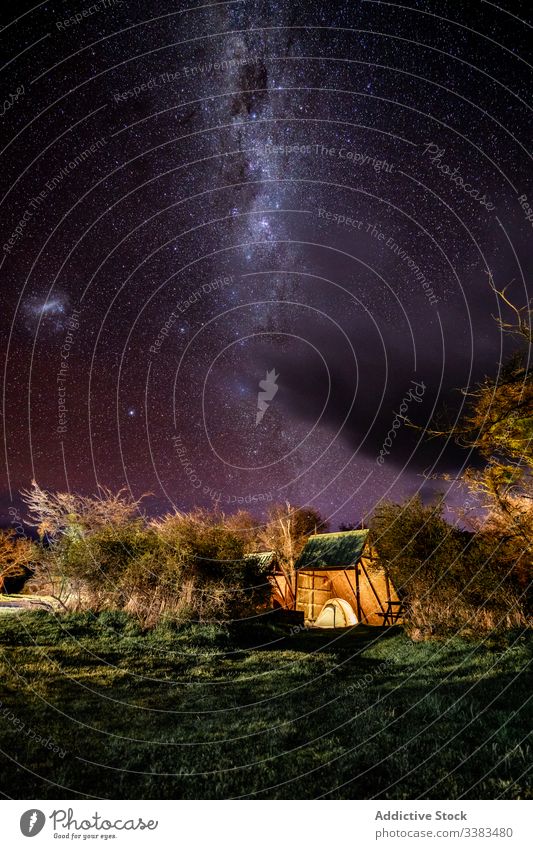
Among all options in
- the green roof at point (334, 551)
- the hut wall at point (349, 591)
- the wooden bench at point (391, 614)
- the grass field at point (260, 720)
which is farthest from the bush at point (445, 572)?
the green roof at point (334, 551)

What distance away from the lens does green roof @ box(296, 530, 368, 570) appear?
3031 cm

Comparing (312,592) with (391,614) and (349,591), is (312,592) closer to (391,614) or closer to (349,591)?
(349,591)

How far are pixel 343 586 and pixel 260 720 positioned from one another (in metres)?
24.1

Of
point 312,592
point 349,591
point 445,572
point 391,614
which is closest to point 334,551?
point 349,591

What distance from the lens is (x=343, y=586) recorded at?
103 ft

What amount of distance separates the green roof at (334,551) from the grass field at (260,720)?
45.7 feet

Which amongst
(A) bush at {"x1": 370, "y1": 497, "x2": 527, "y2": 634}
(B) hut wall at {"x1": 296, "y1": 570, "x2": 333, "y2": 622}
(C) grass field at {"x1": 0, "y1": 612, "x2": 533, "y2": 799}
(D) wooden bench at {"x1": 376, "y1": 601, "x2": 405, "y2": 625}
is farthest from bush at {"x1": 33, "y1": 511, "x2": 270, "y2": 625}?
(B) hut wall at {"x1": 296, "y1": 570, "x2": 333, "y2": 622}

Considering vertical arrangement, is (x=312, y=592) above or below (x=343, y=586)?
below

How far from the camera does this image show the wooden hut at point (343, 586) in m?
28.3

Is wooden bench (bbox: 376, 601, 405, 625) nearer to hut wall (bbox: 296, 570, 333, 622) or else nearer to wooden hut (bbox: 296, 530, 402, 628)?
wooden hut (bbox: 296, 530, 402, 628)

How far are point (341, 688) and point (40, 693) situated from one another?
7.64 m

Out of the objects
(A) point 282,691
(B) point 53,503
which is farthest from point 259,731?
(B) point 53,503

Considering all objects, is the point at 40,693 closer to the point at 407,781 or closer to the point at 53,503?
the point at 407,781

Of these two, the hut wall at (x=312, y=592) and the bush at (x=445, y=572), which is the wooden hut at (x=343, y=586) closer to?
the hut wall at (x=312, y=592)
